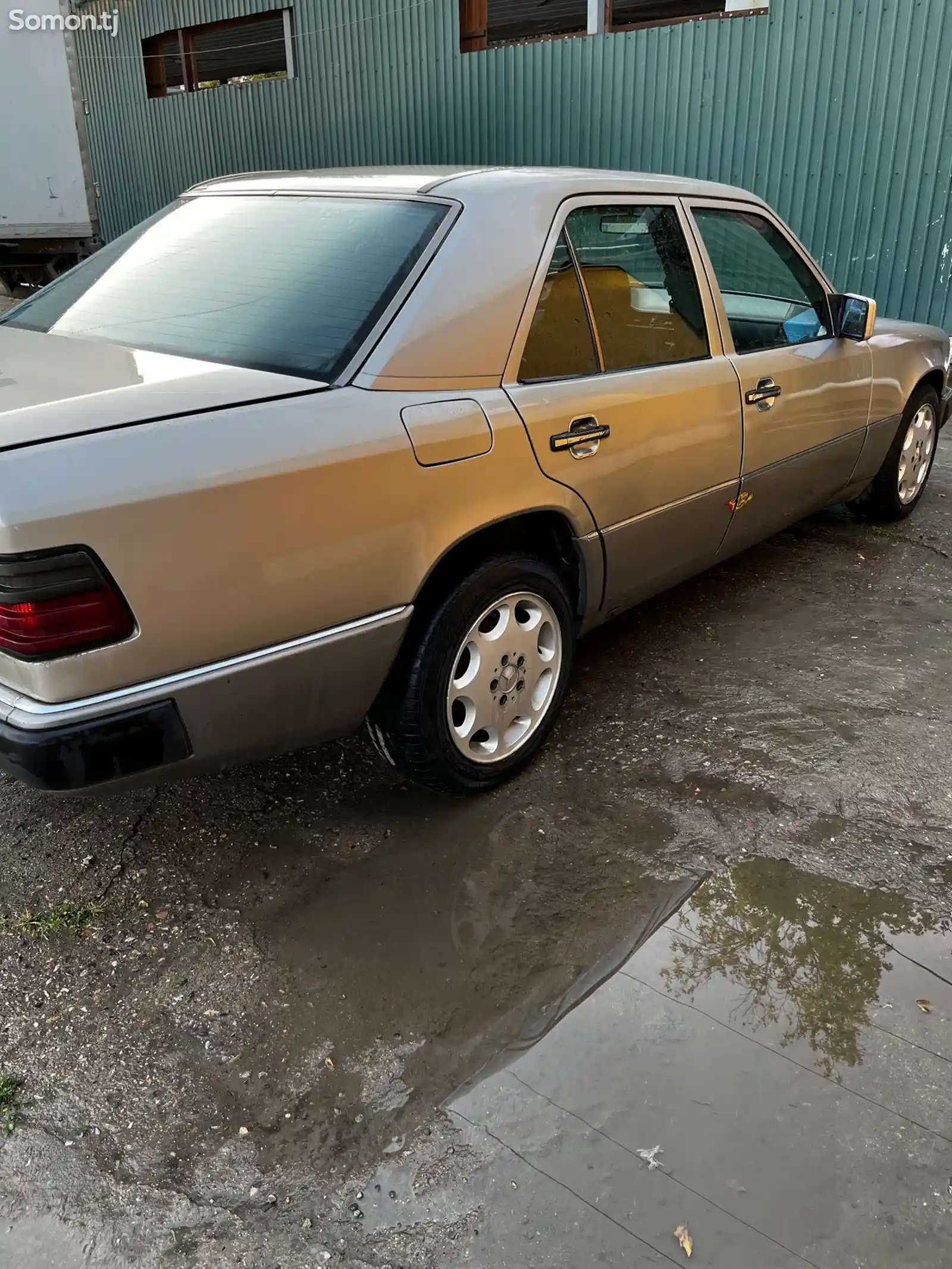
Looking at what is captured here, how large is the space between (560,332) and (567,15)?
1085 cm

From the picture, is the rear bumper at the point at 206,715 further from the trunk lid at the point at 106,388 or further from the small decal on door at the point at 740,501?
the small decal on door at the point at 740,501

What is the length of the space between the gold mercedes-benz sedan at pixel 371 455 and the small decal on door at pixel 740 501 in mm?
17

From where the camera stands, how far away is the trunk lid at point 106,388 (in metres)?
2.07

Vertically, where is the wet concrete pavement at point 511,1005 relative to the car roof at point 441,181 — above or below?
below

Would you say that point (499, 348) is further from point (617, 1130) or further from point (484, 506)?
point (617, 1130)

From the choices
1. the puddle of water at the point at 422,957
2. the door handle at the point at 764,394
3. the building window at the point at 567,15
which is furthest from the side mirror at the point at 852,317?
the building window at the point at 567,15

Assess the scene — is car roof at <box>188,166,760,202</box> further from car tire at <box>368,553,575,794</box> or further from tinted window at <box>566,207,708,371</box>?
car tire at <box>368,553,575,794</box>

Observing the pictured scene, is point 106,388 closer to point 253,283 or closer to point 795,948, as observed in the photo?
point 253,283

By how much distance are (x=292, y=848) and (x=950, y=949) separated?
175 cm

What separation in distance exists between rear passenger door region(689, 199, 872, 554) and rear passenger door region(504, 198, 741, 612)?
0.46ft

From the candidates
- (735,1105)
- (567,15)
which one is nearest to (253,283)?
(735,1105)

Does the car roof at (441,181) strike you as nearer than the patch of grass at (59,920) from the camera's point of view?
No

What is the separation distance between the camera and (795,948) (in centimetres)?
253

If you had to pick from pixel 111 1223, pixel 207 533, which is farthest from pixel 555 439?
pixel 111 1223
